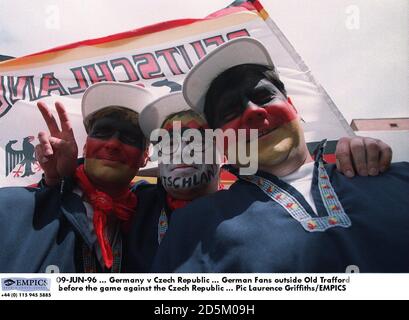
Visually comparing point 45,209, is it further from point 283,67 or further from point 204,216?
point 283,67

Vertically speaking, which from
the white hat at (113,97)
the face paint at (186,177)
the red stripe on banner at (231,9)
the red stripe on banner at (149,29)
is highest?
the red stripe on banner at (231,9)

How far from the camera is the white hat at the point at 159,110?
151cm

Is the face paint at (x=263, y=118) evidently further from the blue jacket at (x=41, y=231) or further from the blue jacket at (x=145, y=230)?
the blue jacket at (x=41, y=231)

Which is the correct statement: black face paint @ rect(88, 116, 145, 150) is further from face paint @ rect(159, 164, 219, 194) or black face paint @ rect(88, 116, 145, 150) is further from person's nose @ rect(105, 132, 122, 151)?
face paint @ rect(159, 164, 219, 194)

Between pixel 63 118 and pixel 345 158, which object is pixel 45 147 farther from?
pixel 345 158

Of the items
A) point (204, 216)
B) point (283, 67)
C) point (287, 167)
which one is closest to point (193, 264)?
point (204, 216)

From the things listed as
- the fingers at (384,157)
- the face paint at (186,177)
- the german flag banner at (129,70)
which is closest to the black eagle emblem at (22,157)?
the german flag banner at (129,70)

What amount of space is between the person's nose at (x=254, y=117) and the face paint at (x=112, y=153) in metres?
0.44

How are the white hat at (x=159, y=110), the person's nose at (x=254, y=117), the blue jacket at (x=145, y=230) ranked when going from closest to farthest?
the person's nose at (x=254, y=117) < the blue jacket at (x=145, y=230) < the white hat at (x=159, y=110)

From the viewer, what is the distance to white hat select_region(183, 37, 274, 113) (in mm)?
1374

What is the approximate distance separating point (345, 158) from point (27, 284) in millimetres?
1117

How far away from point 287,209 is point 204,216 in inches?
10.4

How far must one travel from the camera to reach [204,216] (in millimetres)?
1307
